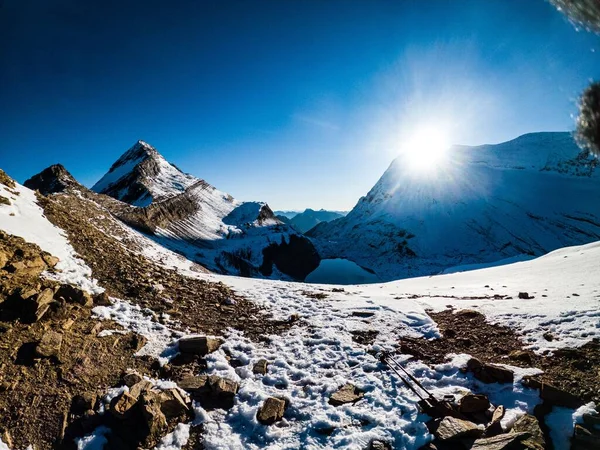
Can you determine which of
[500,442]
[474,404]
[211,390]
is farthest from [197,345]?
[500,442]

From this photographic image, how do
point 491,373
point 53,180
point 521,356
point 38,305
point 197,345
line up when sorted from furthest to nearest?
point 53,180 < point 197,345 < point 521,356 < point 38,305 < point 491,373

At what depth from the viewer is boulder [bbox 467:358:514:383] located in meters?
7.31

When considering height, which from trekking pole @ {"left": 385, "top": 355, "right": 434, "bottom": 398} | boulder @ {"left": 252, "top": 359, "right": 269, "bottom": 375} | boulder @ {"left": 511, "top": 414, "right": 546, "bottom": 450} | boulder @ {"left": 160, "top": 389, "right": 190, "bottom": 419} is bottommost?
boulder @ {"left": 511, "top": 414, "right": 546, "bottom": 450}

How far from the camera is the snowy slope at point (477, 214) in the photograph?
97312 millimetres

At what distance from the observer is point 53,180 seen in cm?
3334

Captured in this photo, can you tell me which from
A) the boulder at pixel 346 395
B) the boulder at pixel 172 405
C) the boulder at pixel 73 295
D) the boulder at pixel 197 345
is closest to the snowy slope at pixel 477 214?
the boulder at pixel 346 395

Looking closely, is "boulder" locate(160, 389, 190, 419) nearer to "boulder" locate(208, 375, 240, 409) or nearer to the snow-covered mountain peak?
"boulder" locate(208, 375, 240, 409)

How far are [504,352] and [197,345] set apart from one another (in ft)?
32.3

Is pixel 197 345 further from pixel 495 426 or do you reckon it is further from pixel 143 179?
pixel 143 179

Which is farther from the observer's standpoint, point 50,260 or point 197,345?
point 50,260

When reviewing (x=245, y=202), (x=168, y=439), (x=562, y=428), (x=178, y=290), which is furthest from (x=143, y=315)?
(x=245, y=202)

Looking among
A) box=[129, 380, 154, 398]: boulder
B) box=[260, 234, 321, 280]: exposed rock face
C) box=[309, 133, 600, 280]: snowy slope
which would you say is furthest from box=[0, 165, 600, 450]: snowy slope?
box=[309, 133, 600, 280]: snowy slope

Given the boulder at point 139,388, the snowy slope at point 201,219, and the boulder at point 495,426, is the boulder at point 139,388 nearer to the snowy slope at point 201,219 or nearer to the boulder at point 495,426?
the boulder at point 495,426

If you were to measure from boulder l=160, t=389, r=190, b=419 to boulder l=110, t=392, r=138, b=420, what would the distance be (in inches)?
23.8
